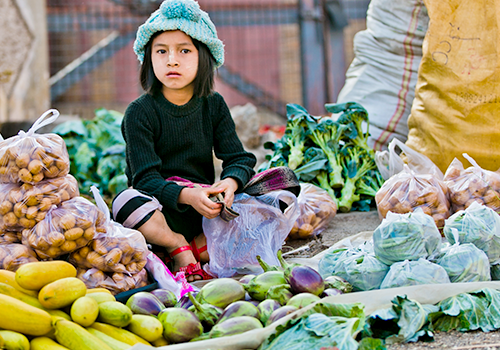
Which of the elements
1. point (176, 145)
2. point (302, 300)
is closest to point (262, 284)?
point (302, 300)

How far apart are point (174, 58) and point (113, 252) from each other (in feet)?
3.13

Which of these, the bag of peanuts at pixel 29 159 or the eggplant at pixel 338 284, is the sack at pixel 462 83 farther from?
the bag of peanuts at pixel 29 159

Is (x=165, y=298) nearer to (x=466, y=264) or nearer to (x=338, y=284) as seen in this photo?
(x=338, y=284)

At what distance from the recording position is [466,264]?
1.83 m

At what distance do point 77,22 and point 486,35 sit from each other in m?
7.08

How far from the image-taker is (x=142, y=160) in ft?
7.85

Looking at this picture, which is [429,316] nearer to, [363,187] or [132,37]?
[363,187]

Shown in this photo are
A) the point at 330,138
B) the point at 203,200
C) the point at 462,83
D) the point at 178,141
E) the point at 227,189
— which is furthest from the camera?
the point at 330,138

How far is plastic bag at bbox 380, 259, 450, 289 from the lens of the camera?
1758 mm

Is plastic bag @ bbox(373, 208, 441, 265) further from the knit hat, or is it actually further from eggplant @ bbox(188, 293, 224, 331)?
the knit hat

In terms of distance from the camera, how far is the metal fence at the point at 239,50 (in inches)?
277

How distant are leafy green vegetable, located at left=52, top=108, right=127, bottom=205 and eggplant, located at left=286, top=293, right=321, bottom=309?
7.93 feet

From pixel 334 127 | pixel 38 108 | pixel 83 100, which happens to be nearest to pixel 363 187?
pixel 334 127

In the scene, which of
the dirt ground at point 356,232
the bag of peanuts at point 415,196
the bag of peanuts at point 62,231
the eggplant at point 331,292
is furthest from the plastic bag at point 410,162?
the bag of peanuts at point 62,231
